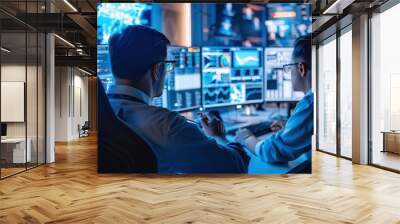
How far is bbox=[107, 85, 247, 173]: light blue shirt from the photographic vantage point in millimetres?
6746

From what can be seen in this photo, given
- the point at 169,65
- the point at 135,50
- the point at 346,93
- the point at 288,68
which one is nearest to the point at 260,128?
the point at 288,68

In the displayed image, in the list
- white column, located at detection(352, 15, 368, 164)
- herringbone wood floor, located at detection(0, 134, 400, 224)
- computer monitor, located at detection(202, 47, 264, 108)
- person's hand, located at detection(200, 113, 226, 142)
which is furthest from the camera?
white column, located at detection(352, 15, 368, 164)

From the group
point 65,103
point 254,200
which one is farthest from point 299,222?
point 65,103

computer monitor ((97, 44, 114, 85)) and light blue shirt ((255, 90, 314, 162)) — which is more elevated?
computer monitor ((97, 44, 114, 85))

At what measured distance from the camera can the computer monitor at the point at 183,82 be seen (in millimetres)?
6770

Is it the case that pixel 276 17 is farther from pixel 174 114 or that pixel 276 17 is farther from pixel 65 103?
pixel 65 103

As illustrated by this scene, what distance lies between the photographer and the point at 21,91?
25.1ft

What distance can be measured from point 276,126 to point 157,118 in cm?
210

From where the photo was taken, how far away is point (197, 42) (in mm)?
6848

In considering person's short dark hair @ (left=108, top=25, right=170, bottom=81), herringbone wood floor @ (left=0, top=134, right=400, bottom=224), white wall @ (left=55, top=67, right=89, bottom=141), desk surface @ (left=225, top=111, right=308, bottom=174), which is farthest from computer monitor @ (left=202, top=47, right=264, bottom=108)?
white wall @ (left=55, top=67, right=89, bottom=141)

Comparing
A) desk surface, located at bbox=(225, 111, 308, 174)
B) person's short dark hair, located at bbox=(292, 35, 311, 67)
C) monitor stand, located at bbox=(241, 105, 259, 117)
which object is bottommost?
desk surface, located at bbox=(225, 111, 308, 174)

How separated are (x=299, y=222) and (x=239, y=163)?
292 cm

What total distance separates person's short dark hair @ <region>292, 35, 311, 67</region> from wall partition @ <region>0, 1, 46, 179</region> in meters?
5.06

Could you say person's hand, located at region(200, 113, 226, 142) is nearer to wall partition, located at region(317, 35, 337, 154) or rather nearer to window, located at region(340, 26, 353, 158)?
window, located at region(340, 26, 353, 158)
